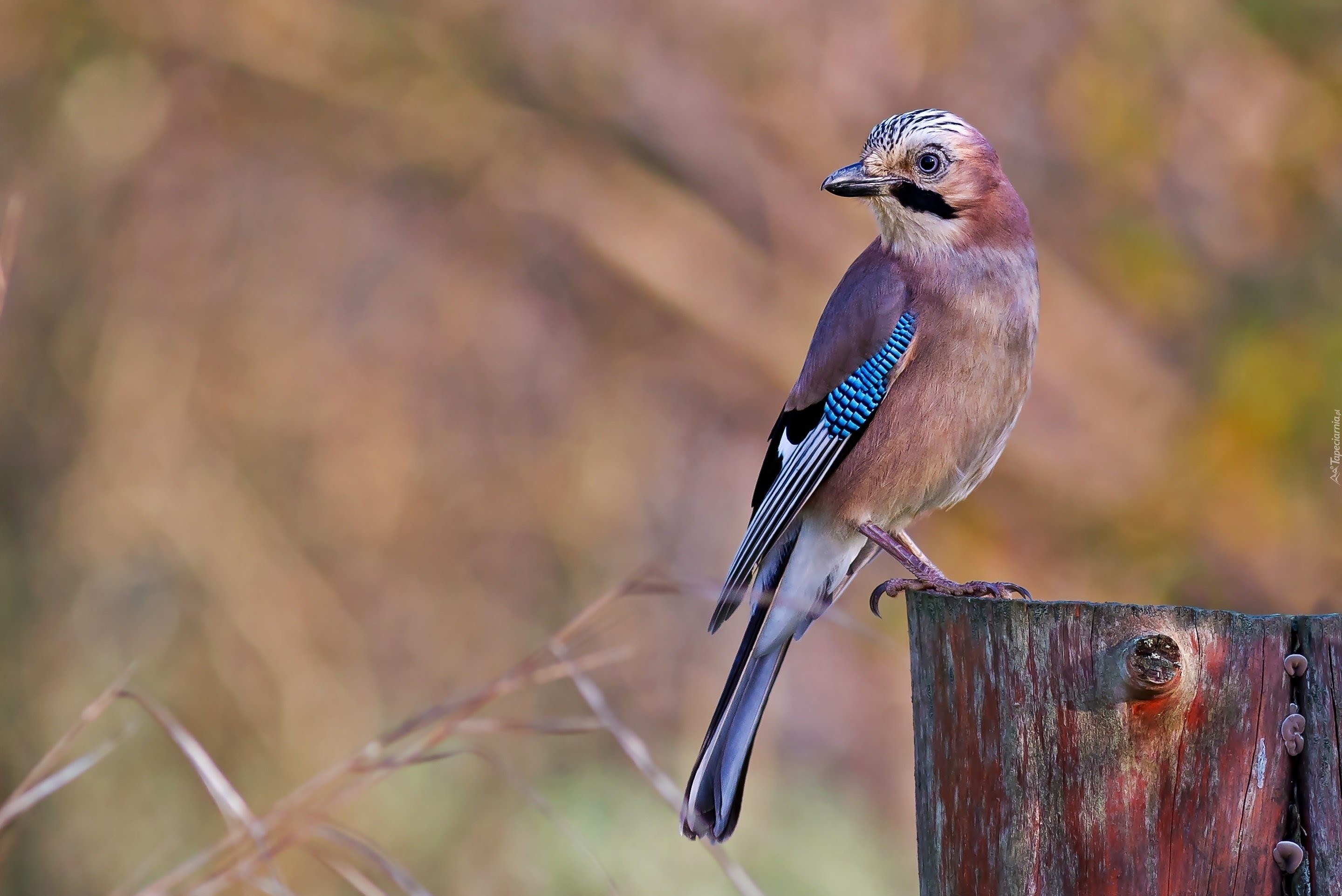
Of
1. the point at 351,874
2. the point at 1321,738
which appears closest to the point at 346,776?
the point at 351,874

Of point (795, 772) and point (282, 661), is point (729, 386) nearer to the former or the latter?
point (795, 772)

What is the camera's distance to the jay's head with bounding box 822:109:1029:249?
141 inches

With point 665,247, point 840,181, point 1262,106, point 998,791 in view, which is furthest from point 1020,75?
point 998,791

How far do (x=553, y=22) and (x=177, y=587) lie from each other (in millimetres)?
3476

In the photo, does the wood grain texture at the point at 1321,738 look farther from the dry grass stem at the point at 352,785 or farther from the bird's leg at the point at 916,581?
the dry grass stem at the point at 352,785

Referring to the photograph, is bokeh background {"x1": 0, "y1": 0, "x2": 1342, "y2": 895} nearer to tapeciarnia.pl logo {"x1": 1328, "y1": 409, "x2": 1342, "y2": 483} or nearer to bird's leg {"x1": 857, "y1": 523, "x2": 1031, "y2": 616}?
tapeciarnia.pl logo {"x1": 1328, "y1": 409, "x2": 1342, "y2": 483}

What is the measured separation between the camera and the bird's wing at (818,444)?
3.52m

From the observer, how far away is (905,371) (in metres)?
3.53

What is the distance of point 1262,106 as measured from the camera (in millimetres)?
7016

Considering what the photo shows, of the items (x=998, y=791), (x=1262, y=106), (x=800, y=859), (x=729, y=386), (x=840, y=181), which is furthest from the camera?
(x=729, y=386)

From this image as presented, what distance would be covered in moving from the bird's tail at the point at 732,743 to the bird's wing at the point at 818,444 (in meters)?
0.13

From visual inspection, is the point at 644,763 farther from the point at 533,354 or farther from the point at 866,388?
the point at 533,354

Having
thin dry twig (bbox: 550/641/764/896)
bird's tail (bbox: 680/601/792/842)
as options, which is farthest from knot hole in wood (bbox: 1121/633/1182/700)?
bird's tail (bbox: 680/601/792/842)

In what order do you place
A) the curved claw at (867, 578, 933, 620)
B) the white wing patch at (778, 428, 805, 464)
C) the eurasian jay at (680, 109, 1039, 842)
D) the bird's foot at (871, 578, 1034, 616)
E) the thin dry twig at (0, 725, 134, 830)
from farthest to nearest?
the white wing patch at (778, 428, 805, 464)
the eurasian jay at (680, 109, 1039, 842)
the curved claw at (867, 578, 933, 620)
the bird's foot at (871, 578, 1034, 616)
the thin dry twig at (0, 725, 134, 830)
